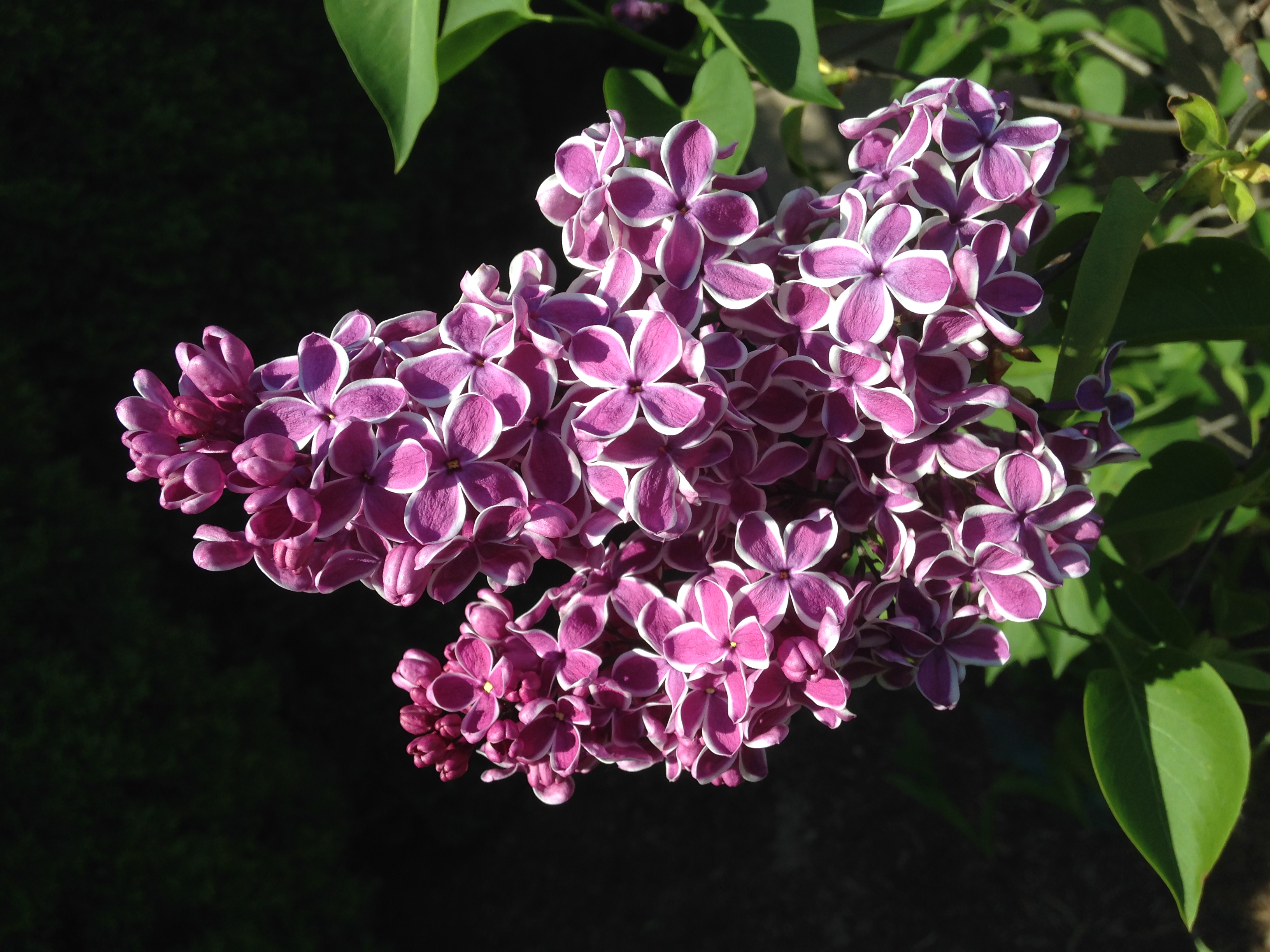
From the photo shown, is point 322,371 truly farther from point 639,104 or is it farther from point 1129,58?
point 1129,58

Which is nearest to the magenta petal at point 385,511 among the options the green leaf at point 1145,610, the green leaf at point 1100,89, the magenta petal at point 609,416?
the magenta petal at point 609,416

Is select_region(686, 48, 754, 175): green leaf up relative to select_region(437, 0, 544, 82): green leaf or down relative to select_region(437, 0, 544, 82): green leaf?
down

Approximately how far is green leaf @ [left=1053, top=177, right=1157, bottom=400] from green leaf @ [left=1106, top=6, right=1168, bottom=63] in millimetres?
833

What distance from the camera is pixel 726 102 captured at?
78 cm

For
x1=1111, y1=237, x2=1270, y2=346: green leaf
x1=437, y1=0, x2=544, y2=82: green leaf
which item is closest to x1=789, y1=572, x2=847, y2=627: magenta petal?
x1=1111, y1=237, x2=1270, y2=346: green leaf

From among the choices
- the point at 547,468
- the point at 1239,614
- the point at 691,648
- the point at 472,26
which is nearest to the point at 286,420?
the point at 547,468

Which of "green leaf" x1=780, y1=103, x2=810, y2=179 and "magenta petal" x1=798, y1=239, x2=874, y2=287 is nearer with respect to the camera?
"magenta petal" x1=798, y1=239, x2=874, y2=287

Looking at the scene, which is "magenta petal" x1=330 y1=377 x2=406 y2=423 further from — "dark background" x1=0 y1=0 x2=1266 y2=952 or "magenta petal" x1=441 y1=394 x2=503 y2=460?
"dark background" x1=0 y1=0 x2=1266 y2=952

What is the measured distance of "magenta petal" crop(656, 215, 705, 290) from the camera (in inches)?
20.2

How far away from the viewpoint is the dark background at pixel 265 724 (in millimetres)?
1635

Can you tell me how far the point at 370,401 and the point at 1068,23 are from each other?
1085 millimetres

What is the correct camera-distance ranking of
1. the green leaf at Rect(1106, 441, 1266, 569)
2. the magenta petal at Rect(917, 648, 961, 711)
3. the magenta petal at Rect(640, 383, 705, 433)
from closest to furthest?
the magenta petal at Rect(640, 383, 705, 433)
the magenta petal at Rect(917, 648, 961, 711)
the green leaf at Rect(1106, 441, 1266, 569)

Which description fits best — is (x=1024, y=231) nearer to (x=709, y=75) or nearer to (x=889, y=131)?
(x=889, y=131)

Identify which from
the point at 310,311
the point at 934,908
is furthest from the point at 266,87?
the point at 934,908
